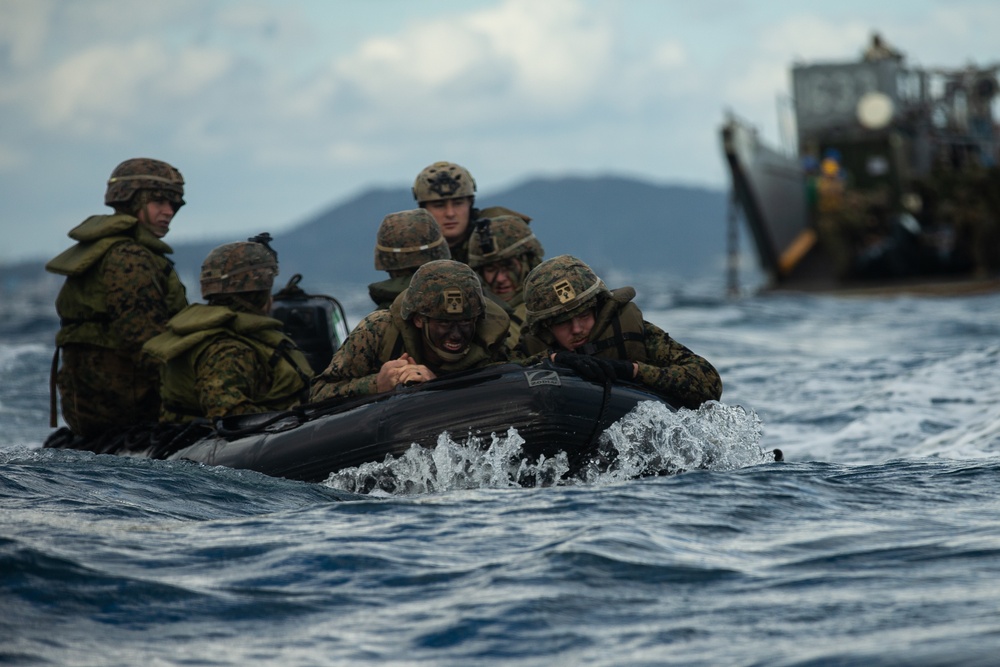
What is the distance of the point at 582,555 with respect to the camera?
5941 millimetres

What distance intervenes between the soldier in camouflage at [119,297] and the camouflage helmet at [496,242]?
2021 mm

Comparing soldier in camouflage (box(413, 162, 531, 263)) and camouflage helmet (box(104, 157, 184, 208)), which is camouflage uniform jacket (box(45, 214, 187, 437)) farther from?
soldier in camouflage (box(413, 162, 531, 263))

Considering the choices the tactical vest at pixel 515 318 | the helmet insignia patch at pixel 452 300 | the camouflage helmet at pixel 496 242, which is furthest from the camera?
the camouflage helmet at pixel 496 242

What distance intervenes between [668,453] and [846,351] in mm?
14146

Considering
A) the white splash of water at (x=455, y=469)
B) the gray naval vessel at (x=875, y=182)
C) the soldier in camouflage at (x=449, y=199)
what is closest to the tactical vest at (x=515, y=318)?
the soldier in camouflage at (x=449, y=199)

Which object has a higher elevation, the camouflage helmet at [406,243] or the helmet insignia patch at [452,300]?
the camouflage helmet at [406,243]

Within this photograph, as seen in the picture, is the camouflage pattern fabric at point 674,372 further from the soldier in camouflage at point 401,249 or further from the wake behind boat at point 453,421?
the soldier in camouflage at point 401,249

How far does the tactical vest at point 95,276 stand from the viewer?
947 centimetres

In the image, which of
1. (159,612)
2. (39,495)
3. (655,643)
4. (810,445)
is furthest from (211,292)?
(810,445)

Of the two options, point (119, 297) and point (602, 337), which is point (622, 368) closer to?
point (602, 337)

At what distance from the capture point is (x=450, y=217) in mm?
10539

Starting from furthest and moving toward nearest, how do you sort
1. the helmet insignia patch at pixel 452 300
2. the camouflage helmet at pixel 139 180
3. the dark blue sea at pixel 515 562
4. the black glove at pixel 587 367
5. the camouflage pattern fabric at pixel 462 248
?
1. the camouflage pattern fabric at pixel 462 248
2. the camouflage helmet at pixel 139 180
3. the black glove at pixel 587 367
4. the helmet insignia patch at pixel 452 300
5. the dark blue sea at pixel 515 562

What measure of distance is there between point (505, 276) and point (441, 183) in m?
1.06

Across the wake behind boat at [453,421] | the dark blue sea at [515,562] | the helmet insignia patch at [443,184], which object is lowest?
the dark blue sea at [515,562]
